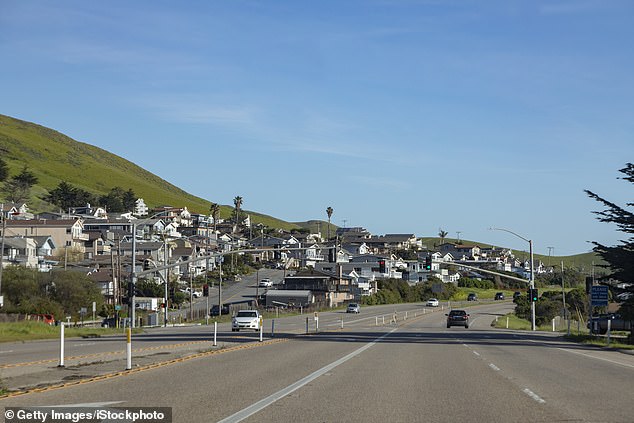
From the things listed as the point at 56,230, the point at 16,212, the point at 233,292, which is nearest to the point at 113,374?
the point at 233,292

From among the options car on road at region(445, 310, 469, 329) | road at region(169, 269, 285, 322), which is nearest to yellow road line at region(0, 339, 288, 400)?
car on road at region(445, 310, 469, 329)

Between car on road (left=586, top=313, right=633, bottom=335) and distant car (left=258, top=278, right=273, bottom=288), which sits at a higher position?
distant car (left=258, top=278, right=273, bottom=288)

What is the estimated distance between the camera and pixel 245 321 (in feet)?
188

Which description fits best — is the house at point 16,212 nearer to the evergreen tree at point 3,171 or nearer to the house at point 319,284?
the evergreen tree at point 3,171

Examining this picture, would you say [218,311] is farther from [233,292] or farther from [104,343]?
[104,343]

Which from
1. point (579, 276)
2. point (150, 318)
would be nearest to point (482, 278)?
point (579, 276)

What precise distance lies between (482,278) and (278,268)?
54.4 m

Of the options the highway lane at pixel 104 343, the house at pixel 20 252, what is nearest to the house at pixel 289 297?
the highway lane at pixel 104 343

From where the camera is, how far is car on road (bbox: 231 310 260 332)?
57156 millimetres

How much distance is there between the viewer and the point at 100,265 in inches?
4855

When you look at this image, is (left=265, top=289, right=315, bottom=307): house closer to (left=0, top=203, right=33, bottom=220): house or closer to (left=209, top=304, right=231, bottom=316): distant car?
(left=209, top=304, right=231, bottom=316): distant car

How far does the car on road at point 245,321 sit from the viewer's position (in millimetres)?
57156

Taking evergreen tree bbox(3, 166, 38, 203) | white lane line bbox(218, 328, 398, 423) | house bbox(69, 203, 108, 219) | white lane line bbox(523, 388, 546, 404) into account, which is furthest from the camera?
evergreen tree bbox(3, 166, 38, 203)

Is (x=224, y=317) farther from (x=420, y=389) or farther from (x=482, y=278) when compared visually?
(x=482, y=278)
